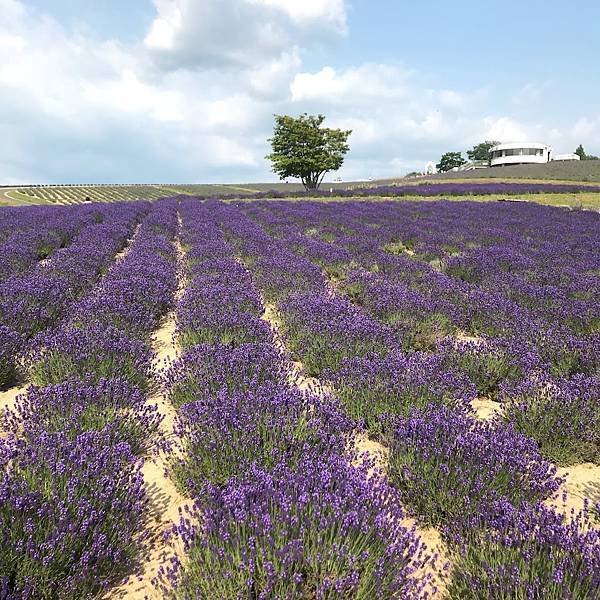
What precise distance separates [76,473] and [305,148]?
3919 cm

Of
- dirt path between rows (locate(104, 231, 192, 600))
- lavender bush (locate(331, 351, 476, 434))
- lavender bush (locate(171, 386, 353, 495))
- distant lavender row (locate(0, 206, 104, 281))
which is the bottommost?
dirt path between rows (locate(104, 231, 192, 600))

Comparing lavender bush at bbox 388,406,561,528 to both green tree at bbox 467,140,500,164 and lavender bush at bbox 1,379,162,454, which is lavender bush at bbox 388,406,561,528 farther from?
green tree at bbox 467,140,500,164

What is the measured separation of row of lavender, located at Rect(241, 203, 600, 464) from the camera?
3295 millimetres

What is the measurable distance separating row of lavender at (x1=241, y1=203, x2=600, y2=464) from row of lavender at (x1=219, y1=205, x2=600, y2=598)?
85mm

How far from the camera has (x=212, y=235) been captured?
11.3 meters

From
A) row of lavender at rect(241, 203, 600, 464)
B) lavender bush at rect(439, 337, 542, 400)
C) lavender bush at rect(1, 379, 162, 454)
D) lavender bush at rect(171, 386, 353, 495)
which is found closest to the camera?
lavender bush at rect(171, 386, 353, 495)

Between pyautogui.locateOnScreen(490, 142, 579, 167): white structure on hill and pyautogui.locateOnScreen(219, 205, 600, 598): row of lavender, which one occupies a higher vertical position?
pyautogui.locateOnScreen(490, 142, 579, 167): white structure on hill

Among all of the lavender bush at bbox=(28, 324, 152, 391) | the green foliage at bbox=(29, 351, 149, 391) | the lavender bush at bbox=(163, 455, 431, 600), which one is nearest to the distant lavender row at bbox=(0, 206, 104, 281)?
the lavender bush at bbox=(28, 324, 152, 391)

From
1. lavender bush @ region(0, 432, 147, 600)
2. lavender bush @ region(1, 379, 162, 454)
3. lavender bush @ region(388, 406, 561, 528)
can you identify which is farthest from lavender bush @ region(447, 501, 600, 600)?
lavender bush @ region(1, 379, 162, 454)

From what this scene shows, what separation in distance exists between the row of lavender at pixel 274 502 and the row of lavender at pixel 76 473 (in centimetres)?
30

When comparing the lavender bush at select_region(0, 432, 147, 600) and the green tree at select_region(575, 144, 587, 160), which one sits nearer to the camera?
the lavender bush at select_region(0, 432, 147, 600)

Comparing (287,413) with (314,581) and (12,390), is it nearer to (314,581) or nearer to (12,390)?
(314,581)

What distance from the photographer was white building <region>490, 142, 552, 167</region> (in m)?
79.4

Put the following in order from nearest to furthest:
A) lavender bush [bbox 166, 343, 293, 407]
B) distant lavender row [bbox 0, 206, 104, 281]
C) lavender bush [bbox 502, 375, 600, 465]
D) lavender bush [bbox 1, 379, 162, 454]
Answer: lavender bush [bbox 1, 379, 162, 454], lavender bush [bbox 502, 375, 600, 465], lavender bush [bbox 166, 343, 293, 407], distant lavender row [bbox 0, 206, 104, 281]
